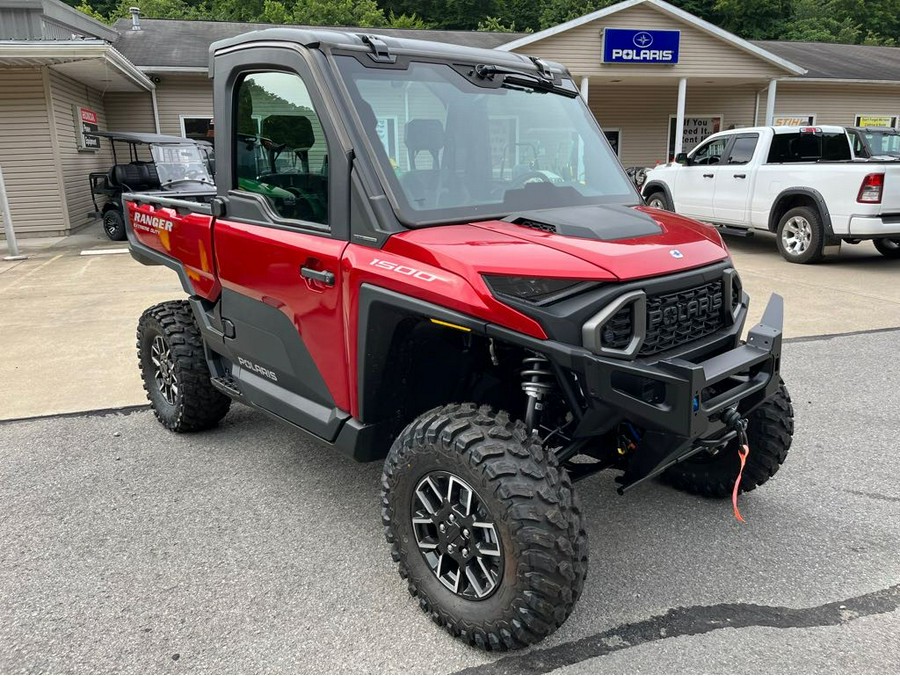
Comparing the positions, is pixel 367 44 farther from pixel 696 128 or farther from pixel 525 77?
pixel 696 128

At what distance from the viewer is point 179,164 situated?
13.2 meters

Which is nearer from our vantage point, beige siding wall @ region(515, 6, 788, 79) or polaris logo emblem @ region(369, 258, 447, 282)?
polaris logo emblem @ region(369, 258, 447, 282)

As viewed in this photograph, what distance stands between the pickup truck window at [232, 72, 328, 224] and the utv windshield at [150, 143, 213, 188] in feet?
34.0

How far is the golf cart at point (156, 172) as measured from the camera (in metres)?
12.9

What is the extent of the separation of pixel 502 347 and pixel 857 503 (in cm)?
215

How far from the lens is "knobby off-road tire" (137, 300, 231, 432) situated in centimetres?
425

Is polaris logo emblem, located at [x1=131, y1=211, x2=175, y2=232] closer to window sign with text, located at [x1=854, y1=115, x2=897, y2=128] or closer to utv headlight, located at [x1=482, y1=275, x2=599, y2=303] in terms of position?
utv headlight, located at [x1=482, y1=275, x2=599, y2=303]

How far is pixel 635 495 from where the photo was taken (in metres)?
3.69

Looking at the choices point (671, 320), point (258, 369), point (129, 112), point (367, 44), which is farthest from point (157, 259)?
point (129, 112)

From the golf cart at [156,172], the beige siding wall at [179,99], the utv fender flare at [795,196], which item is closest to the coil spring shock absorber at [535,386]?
the utv fender flare at [795,196]

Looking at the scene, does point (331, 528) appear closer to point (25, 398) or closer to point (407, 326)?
point (407, 326)

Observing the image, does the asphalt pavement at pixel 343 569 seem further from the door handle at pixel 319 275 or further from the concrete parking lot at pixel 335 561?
the door handle at pixel 319 275

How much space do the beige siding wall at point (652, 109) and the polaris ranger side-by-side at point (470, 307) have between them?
2014 centimetres

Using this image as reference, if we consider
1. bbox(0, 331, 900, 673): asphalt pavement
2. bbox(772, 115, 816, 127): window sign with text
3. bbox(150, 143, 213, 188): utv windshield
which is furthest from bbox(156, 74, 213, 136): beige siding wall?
bbox(772, 115, 816, 127): window sign with text
